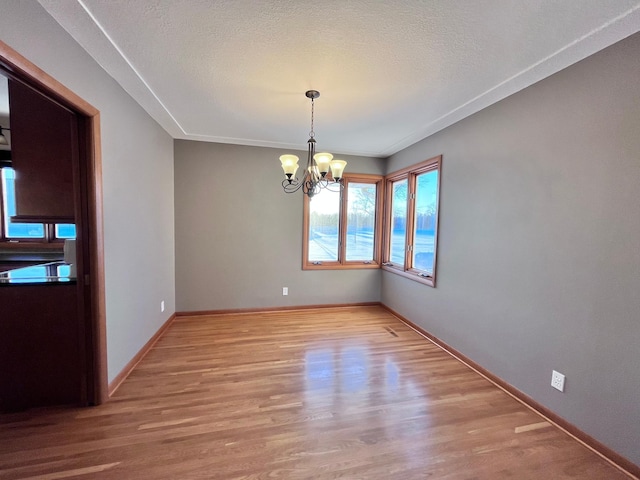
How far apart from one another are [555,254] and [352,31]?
6.83 feet

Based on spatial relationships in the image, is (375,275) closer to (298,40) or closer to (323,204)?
(323,204)

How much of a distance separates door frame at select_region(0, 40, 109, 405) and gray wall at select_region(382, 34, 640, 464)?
3.25 m

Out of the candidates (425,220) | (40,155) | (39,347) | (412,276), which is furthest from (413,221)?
(39,347)

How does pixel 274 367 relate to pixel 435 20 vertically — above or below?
below

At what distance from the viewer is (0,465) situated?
Result: 150cm

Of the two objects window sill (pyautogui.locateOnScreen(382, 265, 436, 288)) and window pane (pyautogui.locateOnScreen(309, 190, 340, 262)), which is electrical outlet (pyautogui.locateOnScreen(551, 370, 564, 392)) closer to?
window sill (pyautogui.locateOnScreen(382, 265, 436, 288))

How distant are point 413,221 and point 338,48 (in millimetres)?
2616

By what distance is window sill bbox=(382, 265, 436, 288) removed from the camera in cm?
334

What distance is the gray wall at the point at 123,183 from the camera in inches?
56.8

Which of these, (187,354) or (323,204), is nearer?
(187,354)

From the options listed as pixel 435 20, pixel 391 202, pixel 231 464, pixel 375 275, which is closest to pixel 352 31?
pixel 435 20

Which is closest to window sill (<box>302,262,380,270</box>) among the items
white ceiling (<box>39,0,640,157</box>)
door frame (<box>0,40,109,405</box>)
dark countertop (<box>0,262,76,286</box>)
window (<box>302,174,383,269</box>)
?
window (<box>302,174,383,269</box>)

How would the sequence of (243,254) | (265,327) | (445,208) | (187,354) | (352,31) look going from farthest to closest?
(243,254) < (265,327) < (445,208) < (187,354) < (352,31)

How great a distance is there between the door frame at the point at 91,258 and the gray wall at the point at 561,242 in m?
3.25
